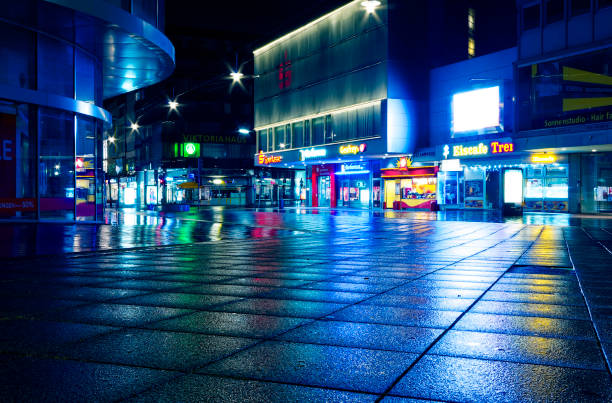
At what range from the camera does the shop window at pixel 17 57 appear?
1694cm

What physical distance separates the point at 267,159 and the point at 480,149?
2591 cm

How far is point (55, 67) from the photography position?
18.6 m

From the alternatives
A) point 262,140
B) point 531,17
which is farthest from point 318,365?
point 262,140

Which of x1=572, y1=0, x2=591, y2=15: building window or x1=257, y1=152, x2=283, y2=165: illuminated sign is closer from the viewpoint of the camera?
x1=572, y1=0, x2=591, y2=15: building window

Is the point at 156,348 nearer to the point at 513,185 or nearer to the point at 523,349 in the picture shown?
the point at 523,349

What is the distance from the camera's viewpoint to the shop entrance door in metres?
54.1

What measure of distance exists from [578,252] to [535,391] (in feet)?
31.8

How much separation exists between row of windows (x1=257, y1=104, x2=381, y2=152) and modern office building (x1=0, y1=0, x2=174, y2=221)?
25.1 metres

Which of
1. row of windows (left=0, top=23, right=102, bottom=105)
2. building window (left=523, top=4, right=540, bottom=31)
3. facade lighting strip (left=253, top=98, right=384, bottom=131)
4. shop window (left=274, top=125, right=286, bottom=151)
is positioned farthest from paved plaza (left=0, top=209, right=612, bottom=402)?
shop window (left=274, top=125, right=286, bottom=151)

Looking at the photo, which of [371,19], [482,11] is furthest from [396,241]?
[482,11]

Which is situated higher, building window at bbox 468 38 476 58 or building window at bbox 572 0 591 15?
building window at bbox 468 38 476 58

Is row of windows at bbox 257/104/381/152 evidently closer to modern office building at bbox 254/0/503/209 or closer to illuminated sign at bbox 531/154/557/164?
modern office building at bbox 254/0/503/209

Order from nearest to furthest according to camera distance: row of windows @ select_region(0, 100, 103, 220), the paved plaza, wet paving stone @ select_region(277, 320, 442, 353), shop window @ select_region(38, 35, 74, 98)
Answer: the paved plaza, wet paving stone @ select_region(277, 320, 442, 353), row of windows @ select_region(0, 100, 103, 220), shop window @ select_region(38, 35, 74, 98)

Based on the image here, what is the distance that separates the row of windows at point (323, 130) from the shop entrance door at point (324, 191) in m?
4.39
